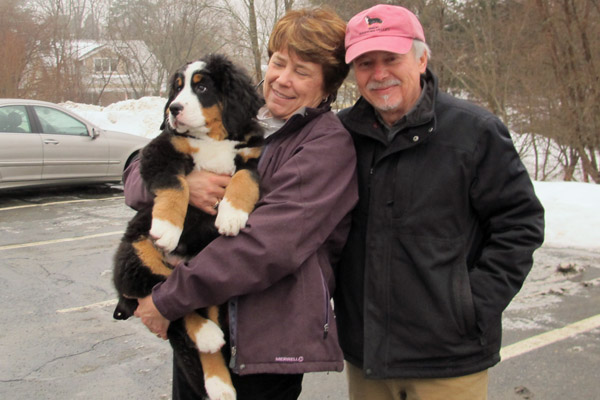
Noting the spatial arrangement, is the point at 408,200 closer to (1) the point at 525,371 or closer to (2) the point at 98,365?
(1) the point at 525,371

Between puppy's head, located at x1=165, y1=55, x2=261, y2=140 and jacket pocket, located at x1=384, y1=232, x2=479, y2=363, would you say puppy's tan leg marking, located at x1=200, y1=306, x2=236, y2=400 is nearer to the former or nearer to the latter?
jacket pocket, located at x1=384, y1=232, x2=479, y2=363

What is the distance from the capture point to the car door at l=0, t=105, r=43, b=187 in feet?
32.5

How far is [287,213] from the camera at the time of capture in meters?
1.95

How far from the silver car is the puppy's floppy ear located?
882 centimetres

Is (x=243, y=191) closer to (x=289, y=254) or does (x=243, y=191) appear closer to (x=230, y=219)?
(x=230, y=219)

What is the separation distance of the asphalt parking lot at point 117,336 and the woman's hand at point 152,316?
180cm

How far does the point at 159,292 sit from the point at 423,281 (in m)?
0.97

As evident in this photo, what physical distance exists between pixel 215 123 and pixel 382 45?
786mm

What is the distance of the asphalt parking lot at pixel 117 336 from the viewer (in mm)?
3803

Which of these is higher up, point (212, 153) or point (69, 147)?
point (212, 153)

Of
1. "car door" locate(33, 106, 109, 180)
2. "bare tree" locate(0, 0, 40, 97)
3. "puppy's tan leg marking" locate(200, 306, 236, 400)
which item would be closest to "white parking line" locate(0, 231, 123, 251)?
"car door" locate(33, 106, 109, 180)

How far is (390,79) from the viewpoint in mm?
2131

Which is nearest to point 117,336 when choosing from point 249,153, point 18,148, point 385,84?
point 249,153

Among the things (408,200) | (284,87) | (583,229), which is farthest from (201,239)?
(583,229)
